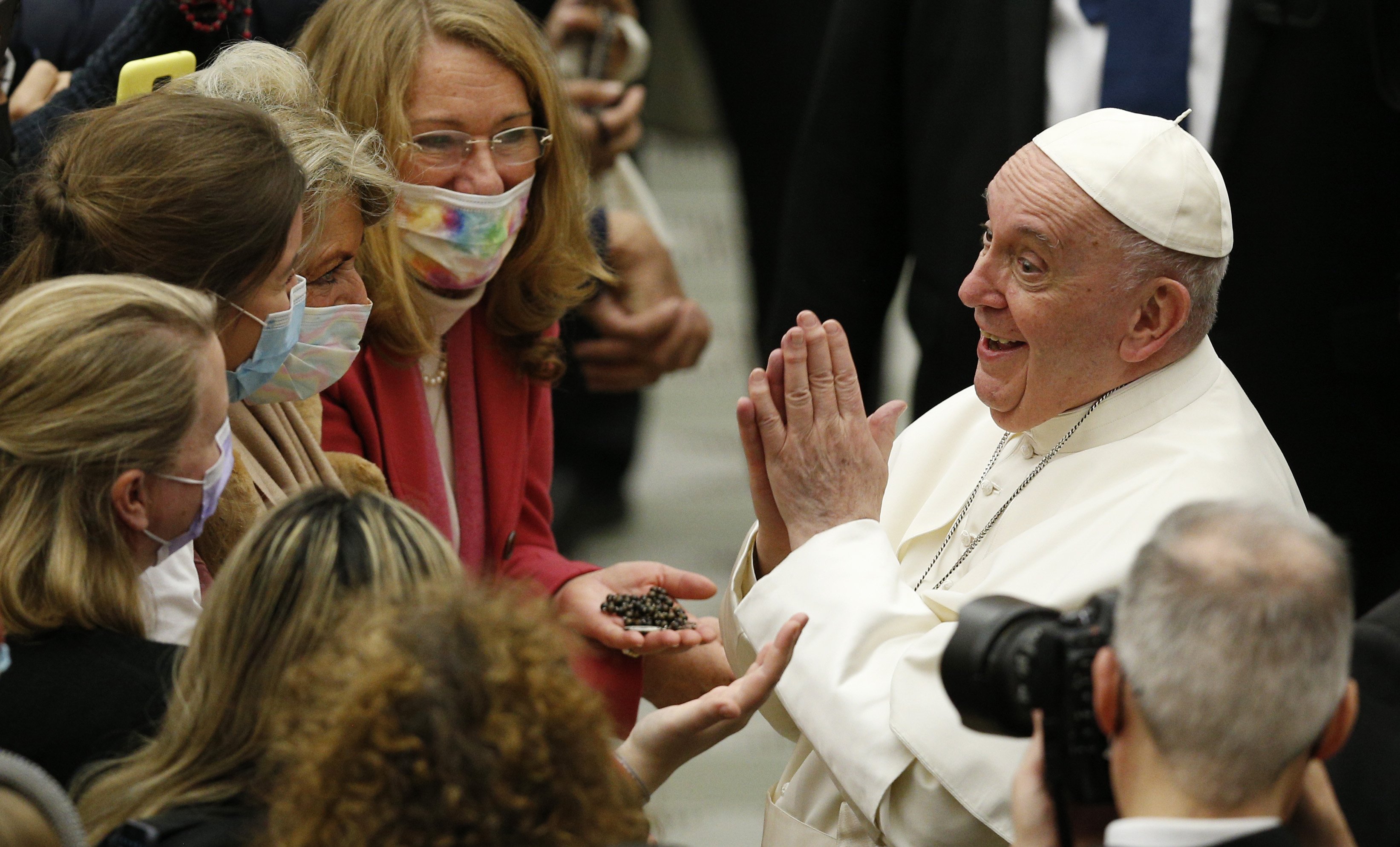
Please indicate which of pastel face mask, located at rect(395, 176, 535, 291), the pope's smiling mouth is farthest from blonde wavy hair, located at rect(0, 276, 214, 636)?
the pope's smiling mouth

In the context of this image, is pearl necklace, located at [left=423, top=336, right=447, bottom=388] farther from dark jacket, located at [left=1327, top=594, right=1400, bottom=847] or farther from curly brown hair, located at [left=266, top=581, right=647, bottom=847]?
dark jacket, located at [left=1327, top=594, right=1400, bottom=847]

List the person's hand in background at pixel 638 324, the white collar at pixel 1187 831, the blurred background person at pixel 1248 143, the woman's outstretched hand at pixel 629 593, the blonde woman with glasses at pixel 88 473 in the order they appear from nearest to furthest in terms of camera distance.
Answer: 1. the white collar at pixel 1187 831
2. the blonde woman with glasses at pixel 88 473
3. the woman's outstretched hand at pixel 629 593
4. the blurred background person at pixel 1248 143
5. the person's hand in background at pixel 638 324

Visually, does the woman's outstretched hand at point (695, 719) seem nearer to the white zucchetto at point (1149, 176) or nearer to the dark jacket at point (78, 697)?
the dark jacket at point (78, 697)

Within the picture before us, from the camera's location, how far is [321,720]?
1737mm

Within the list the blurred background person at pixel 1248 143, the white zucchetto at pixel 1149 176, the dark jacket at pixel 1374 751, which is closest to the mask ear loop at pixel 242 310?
the white zucchetto at pixel 1149 176

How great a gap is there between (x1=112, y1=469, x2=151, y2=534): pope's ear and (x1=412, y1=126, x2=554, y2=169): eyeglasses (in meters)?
1.18

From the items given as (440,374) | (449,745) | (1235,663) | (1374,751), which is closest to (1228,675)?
(1235,663)

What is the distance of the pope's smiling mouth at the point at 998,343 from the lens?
278 centimetres

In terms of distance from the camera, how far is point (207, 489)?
2262 mm

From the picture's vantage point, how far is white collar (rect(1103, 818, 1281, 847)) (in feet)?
5.41

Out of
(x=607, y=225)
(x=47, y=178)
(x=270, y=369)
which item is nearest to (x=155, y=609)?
(x=270, y=369)

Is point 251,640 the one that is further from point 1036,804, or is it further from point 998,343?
point 998,343

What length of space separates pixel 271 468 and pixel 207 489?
550mm

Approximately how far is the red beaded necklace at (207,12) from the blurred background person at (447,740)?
1.93 m
